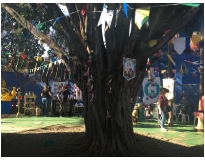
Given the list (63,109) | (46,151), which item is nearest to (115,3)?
(46,151)

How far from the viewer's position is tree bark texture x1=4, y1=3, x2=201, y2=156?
559 centimetres

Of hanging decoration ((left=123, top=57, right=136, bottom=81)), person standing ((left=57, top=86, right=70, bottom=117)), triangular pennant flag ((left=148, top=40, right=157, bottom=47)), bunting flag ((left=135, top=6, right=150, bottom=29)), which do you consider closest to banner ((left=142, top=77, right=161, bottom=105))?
triangular pennant flag ((left=148, top=40, right=157, bottom=47))

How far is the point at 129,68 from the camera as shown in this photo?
5570 millimetres

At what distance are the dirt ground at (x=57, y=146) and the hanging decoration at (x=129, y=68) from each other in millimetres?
1648

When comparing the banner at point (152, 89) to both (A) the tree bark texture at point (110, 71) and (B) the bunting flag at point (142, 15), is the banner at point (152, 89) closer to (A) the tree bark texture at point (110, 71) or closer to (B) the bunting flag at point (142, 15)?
(A) the tree bark texture at point (110, 71)

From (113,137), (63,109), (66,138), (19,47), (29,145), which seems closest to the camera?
(113,137)

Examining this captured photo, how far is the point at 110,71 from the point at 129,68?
40 cm

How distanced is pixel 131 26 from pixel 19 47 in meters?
10.1

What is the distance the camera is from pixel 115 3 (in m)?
5.77

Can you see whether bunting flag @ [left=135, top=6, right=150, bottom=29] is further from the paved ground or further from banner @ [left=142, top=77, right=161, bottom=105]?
banner @ [left=142, top=77, right=161, bottom=105]

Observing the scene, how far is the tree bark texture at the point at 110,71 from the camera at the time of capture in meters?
5.59

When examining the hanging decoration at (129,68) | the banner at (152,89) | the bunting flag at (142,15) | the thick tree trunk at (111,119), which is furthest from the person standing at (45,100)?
the bunting flag at (142,15)

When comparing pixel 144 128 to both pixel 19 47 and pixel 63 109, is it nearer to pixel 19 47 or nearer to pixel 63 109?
pixel 63 109

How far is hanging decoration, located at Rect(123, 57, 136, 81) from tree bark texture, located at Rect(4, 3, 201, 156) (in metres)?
0.09
